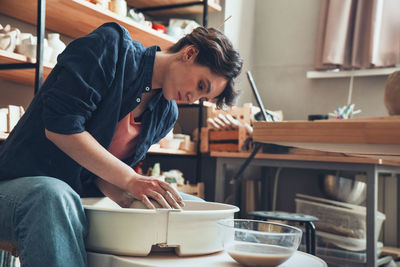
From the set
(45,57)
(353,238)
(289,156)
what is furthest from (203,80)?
(353,238)

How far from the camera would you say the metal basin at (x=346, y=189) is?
2600 mm

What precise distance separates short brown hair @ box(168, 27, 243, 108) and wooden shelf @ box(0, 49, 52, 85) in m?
0.79

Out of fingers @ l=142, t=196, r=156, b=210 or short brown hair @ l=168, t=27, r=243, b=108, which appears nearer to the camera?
fingers @ l=142, t=196, r=156, b=210

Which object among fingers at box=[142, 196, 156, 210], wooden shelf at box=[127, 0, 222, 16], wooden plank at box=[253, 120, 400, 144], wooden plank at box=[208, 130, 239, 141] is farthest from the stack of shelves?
wooden plank at box=[253, 120, 400, 144]

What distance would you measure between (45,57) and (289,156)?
1.29m

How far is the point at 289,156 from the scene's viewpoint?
2.33 m

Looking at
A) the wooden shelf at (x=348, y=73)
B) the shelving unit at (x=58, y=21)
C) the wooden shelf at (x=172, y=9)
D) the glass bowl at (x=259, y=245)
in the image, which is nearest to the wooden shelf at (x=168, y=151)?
the shelving unit at (x=58, y=21)

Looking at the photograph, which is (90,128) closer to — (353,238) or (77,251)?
(77,251)

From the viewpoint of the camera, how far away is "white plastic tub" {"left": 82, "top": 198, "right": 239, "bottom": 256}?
0.94 meters

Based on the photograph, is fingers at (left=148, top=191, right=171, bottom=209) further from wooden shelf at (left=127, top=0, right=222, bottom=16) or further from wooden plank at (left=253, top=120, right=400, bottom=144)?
wooden shelf at (left=127, top=0, right=222, bottom=16)

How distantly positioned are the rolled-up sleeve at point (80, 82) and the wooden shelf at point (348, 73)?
7.26 ft

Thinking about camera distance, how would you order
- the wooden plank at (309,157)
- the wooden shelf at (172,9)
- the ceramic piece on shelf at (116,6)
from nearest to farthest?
the wooden plank at (309,157), the ceramic piece on shelf at (116,6), the wooden shelf at (172,9)

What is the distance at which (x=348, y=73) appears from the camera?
3.00 metres

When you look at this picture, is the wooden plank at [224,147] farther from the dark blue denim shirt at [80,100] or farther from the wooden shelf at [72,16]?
the dark blue denim shirt at [80,100]
